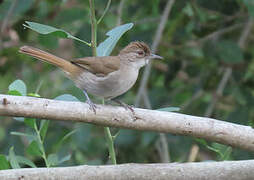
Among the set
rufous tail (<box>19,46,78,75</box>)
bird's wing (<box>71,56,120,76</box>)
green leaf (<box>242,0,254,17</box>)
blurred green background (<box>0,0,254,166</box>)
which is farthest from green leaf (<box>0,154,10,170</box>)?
Answer: green leaf (<box>242,0,254,17</box>)

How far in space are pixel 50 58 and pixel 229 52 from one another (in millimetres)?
2448

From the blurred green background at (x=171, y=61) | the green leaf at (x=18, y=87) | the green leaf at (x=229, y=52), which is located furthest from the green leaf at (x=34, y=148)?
the green leaf at (x=229, y=52)

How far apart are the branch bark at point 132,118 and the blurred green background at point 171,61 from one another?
2.04 meters

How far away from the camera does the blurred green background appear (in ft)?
17.9

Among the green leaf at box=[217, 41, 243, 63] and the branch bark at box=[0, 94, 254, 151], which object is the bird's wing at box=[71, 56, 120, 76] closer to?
the branch bark at box=[0, 94, 254, 151]

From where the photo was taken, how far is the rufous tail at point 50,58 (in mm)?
3836

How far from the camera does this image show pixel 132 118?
308 centimetres

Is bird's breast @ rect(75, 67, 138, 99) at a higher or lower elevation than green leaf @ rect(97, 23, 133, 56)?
lower

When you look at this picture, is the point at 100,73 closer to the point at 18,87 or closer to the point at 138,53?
the point at 138,53

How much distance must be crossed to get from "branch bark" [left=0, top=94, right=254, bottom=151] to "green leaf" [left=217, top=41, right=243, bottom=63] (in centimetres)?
250

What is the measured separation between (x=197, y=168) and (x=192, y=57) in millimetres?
3149

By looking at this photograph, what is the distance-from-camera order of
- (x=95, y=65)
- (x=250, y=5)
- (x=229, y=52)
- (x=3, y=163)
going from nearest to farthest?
(x=3, y=163) < (x=95, y=65) < (x=250, y=5) < (x=229, y=52)

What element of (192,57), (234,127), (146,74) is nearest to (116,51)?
(146,74)

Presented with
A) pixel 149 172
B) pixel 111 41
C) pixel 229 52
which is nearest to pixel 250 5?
pixel 229 52
